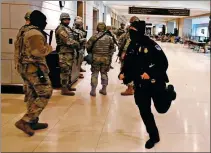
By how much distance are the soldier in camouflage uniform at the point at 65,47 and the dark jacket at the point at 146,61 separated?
7.87ft

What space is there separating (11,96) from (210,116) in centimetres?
346

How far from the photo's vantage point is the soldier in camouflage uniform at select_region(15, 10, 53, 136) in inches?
127

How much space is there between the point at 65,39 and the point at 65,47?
0.27m

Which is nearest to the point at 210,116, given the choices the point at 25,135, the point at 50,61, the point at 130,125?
the point at 130,125

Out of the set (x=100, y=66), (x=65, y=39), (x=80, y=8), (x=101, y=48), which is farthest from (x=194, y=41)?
(x=65, y=39)

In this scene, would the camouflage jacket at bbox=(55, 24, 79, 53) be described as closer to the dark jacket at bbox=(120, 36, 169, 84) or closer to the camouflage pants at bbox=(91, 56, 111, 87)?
the camouflage pants at bbox=(91, 56, 111, 87)

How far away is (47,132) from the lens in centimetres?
354

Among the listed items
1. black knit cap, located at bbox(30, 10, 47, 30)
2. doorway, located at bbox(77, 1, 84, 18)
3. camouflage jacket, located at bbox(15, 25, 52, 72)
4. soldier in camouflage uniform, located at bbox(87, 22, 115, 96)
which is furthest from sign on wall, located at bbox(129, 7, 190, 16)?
camouflage jacket, located at bbox(15, 25, 52, 72)

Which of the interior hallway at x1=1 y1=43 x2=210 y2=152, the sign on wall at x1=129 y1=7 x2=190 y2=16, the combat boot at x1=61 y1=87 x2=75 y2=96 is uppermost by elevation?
the sign on wall at x1=129 y1=7 x2=190 y2=16

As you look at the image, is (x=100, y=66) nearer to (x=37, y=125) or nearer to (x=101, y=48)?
(x=101, y=48)

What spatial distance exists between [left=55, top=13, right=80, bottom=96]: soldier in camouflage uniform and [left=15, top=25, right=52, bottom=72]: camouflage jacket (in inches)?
73.5

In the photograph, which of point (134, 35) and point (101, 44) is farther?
point (101, 44)

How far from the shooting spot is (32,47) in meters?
3.23

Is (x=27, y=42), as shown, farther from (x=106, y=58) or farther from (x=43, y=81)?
(x=106, y=58)
